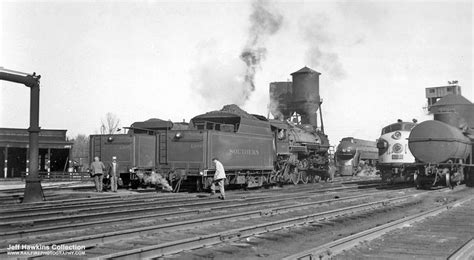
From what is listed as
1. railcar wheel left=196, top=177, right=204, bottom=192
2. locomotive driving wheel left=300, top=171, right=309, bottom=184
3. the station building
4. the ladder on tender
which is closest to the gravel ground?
railcar wheel left=196, top=177, right=204, bottom=192

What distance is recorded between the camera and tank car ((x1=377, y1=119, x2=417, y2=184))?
68.2 feet

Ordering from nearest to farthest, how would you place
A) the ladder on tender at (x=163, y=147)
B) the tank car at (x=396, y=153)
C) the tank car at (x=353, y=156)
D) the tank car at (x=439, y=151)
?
1. the ladder on tender at (x=163, y=147)
2. the tank car at (x=439, y=151)
3. the tank car at (x=396, y=153)
4. the tank car at (x=353, y=156)

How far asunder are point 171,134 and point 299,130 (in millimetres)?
8431

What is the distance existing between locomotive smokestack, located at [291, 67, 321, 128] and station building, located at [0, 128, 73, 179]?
16.8m

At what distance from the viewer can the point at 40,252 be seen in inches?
237

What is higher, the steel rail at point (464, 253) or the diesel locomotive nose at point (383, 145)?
the diesel locomotive nose at point (383, 145)

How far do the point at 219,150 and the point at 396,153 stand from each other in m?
8.58

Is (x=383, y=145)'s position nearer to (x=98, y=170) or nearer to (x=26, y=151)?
(x=98, y=170)

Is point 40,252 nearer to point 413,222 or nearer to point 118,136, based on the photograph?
point 413,222

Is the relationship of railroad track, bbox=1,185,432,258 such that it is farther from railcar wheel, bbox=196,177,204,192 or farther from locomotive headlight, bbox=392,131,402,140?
locomotive headlight, bbox=392,131,402,140

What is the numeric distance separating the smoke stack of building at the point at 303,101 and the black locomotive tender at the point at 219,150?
655 cm

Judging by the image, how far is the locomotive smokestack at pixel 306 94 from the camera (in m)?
33.9

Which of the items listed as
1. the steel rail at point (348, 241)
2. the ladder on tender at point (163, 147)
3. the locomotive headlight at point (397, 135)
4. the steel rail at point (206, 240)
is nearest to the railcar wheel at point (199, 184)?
the ladder on tender at point (163, 147)

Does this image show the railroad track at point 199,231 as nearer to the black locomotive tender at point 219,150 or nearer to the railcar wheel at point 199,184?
the black locomotive tender at point 219,150
